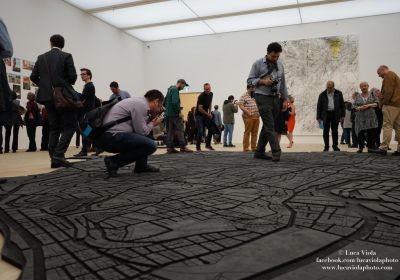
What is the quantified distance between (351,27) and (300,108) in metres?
3.19

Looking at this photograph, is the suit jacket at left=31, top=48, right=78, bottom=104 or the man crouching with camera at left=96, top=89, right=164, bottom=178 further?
the suit jacket at left=31, top=48, right=78, bottom=104

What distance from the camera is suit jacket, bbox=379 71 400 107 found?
509 cm

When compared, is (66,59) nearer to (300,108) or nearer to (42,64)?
(42,64)

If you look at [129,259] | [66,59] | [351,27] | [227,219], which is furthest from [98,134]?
[351,27]

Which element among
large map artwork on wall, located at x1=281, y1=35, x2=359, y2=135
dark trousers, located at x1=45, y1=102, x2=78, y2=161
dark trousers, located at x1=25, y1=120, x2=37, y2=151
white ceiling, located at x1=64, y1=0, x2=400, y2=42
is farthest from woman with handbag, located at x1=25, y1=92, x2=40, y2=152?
large map artwork on wall, located at x1=281, y1=35, x2=359, y2=135

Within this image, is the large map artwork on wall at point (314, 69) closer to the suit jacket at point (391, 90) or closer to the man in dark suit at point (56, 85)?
the suit jacket at point (391, 90)

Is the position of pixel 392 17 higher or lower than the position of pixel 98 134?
higher

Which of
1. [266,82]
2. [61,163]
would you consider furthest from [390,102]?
[61,163]

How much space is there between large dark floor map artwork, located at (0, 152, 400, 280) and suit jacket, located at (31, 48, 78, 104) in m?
1.55

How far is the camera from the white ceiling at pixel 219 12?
1026cm

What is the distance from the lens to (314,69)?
12.0 m

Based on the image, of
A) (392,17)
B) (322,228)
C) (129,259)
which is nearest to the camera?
(129,259)

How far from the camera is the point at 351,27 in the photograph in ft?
38.0

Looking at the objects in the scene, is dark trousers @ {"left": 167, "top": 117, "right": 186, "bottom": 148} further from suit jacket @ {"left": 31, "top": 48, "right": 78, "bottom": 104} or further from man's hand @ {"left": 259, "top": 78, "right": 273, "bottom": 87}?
suit jacket @ {"left": 31, "top": 48, "right": 78, "bottom": 104}
